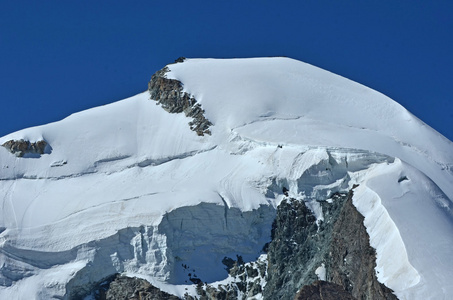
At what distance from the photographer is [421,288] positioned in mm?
78875

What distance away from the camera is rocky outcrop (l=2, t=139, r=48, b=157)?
333ft

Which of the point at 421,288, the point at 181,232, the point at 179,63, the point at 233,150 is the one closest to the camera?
the point at 421,288

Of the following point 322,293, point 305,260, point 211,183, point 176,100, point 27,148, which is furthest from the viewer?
point 176,100

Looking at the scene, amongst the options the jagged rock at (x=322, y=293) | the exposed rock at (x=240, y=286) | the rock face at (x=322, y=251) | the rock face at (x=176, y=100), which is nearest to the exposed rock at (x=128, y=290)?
the exposed rock at (x=240, y=286)

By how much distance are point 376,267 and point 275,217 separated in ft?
35.5

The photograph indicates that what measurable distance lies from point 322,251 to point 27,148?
2506 centimetres

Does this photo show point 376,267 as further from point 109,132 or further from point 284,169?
point 109,132

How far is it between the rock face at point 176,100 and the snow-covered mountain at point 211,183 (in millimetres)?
105

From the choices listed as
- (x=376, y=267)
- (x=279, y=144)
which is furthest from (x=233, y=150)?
(x=376, y=267)

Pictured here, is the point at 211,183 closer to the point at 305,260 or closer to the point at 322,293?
the point at 305,260

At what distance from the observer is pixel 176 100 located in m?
104

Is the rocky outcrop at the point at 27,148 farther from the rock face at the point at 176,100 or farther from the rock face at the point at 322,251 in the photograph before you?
the rock face at the point at 322,251

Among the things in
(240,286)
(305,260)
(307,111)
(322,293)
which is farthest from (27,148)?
(322,293)

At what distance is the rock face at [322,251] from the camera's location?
275ft
